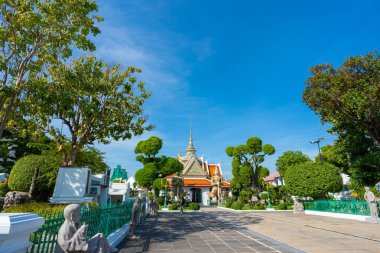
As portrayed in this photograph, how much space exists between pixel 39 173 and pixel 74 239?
40.8 feet

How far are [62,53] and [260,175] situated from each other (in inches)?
961

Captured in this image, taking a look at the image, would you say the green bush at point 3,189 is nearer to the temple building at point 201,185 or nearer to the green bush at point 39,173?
the green bush at point 39,173

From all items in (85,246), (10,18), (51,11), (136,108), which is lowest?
(85,246)

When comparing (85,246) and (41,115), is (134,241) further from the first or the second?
(41,115)

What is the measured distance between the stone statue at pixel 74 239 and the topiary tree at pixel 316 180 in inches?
703

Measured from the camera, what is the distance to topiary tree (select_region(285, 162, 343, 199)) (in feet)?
55.4

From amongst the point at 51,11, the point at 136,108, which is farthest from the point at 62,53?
the point at 136,108

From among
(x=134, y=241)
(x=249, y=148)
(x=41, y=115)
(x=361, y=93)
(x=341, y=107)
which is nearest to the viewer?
(x=134, y=241)

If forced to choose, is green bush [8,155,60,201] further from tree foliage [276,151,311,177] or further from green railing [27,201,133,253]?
tree foliage [276,151,311,177]

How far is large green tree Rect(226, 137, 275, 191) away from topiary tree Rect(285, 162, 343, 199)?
24.0ft

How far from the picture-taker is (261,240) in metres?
7.91

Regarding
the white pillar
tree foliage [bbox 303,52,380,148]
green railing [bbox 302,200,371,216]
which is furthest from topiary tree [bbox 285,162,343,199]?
the white pillar

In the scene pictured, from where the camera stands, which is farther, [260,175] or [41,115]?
[260,175]

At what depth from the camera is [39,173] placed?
42.4 feet
